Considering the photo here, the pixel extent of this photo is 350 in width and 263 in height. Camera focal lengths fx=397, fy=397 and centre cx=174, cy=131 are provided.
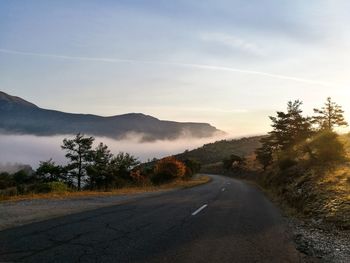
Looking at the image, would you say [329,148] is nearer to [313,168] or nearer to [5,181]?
[313,168]

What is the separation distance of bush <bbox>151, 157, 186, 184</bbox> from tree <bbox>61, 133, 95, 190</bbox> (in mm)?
9389

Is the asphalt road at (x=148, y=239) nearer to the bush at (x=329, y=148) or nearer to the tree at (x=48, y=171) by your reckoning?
the bush at (x=329, y=148)

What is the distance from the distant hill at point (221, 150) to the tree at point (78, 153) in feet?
273

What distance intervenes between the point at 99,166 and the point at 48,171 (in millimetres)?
6015

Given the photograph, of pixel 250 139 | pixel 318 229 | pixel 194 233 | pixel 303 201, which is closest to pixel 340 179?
pixel 303 201

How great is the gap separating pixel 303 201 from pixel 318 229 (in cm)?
582

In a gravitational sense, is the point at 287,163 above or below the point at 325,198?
above

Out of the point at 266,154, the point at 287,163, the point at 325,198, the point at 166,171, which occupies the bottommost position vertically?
the point at 166,171

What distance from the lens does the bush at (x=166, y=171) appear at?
46.1m

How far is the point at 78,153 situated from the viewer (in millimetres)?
50031

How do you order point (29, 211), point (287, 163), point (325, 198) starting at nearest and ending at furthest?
point (29, 211), point (325, 198), point (287, 163)

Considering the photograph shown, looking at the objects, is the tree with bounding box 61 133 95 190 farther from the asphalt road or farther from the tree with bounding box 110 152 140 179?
the asphalt road

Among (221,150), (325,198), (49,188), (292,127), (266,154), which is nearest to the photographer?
(325,198)

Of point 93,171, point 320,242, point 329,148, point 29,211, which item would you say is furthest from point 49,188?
point 93,171
